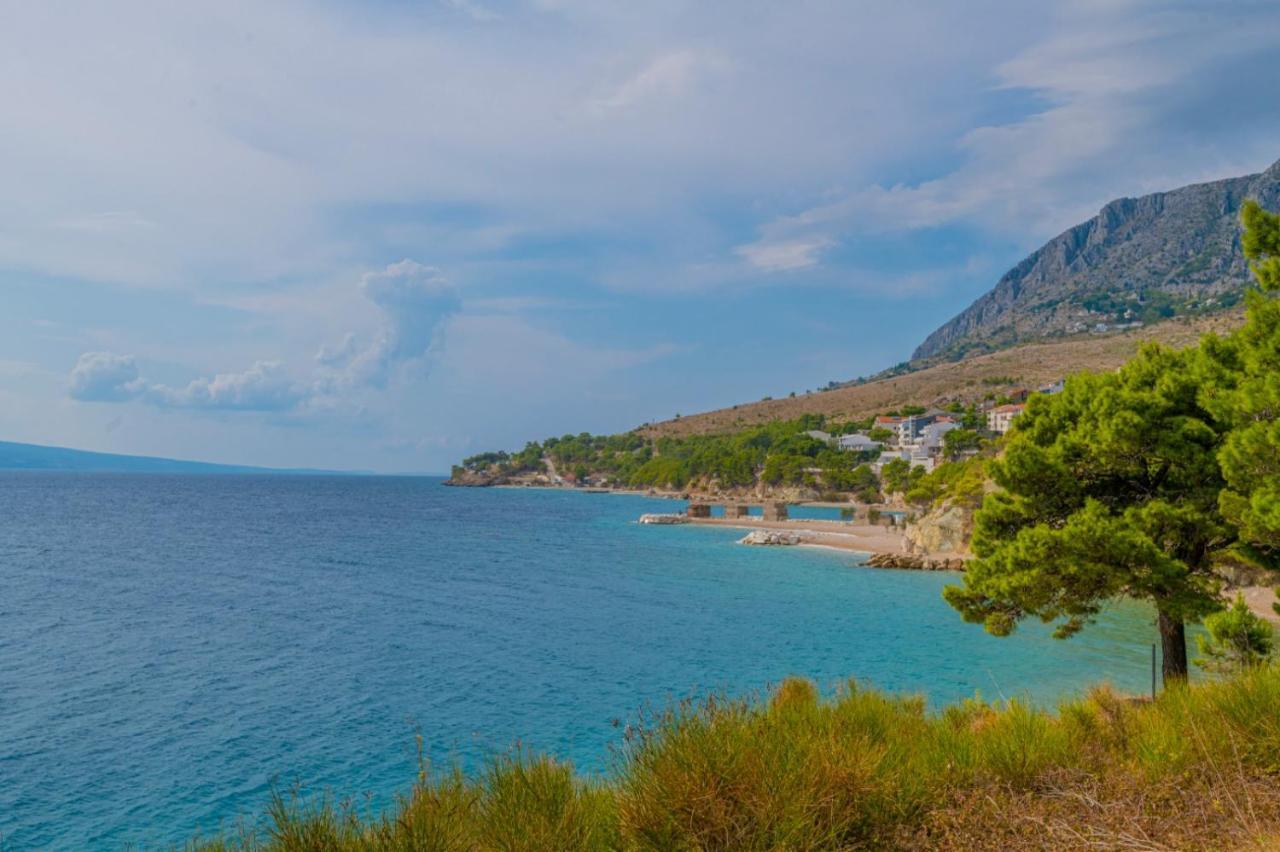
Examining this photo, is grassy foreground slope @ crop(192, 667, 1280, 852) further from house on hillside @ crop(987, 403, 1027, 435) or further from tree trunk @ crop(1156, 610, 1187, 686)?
house on hillside @ crop(987, 403, 1027, 435)

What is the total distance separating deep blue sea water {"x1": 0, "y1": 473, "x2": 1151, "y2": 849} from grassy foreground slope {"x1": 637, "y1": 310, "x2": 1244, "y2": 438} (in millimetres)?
82016

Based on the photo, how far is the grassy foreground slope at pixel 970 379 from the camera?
11450cm

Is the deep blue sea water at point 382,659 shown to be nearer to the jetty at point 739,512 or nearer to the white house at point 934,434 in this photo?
the jetty at point 739,512

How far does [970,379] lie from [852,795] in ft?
480

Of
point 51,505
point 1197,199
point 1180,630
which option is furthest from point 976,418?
point 1197,199

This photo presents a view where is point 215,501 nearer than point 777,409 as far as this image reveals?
Yes

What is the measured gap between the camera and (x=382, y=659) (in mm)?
21297

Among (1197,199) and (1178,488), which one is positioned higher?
(1197,199)

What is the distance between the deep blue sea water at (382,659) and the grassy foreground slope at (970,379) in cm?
8202

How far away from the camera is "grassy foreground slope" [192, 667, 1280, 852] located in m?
4.15

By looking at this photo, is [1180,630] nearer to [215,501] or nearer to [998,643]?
[998,643]

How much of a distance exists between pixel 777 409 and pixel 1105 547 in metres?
161

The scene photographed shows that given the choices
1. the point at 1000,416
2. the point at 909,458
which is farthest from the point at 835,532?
the point at 1000,416

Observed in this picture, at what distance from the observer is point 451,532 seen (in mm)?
65625
